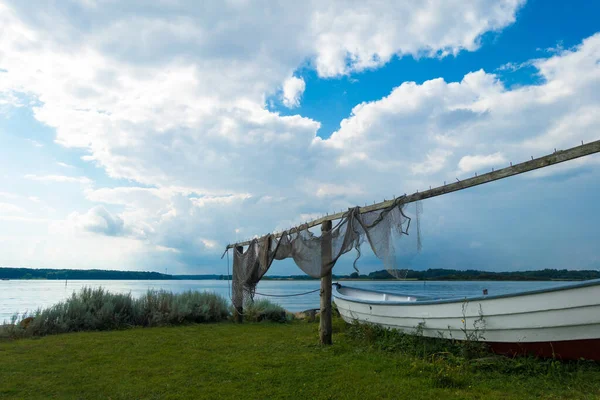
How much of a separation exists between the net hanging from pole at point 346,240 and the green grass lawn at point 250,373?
165 centimetres

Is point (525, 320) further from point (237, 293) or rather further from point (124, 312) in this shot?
point (124, 312)

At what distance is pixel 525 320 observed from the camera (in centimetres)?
588

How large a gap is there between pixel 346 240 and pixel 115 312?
717 centimetres

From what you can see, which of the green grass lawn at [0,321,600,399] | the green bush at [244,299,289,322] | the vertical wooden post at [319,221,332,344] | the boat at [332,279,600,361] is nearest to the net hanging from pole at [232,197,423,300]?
the vertical wooden post at [319,221,332,344]

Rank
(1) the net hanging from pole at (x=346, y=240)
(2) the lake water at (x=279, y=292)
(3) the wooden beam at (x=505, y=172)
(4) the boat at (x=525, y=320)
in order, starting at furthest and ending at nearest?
(2) the lake water at (x=279, y=292)
(1) the net hanging from pole at (x=346, y=240)
(4) the boat at (x=525, y=320)
(3) the wooden beam at (x=505, y=172)

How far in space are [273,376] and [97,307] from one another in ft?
23.3

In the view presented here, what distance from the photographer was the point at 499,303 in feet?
20.2

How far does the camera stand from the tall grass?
33.1ft

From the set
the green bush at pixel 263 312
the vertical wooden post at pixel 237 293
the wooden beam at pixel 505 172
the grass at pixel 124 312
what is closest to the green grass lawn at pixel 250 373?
the grass at pixel 124 312

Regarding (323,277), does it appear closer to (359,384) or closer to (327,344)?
(327,344)

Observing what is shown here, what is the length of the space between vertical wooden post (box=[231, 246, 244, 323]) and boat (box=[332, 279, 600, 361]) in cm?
590

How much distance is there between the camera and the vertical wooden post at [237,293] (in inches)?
487

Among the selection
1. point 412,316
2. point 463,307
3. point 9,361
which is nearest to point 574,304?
point 463,307

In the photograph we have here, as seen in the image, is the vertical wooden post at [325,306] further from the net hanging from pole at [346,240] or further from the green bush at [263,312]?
the green bush at [263,312]
